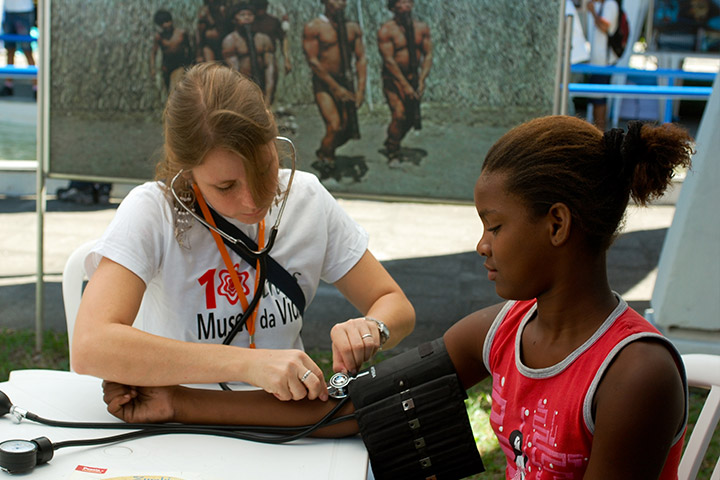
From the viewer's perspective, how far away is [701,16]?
806 cm

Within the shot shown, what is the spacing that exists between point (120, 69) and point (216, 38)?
1.36 ft

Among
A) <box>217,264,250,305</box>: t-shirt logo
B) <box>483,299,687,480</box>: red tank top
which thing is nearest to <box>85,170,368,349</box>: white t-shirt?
<box>217,264,250,305</box>: t-shirt logo

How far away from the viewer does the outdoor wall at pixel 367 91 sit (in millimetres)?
2895

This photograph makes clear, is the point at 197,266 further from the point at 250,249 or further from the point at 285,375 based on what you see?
the point at 285,375

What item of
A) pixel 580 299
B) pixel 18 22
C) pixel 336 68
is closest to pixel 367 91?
pixel 336 68

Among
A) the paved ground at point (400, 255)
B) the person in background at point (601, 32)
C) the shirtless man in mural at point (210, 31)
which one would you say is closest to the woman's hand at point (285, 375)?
the shirtless man in mural at point (210, 31)

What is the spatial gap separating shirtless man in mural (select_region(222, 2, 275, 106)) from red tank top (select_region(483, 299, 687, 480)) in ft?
6.47

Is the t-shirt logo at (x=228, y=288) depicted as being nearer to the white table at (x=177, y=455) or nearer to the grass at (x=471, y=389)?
the white table at (x=177, y=455)

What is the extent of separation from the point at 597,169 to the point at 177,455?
2.57 ft

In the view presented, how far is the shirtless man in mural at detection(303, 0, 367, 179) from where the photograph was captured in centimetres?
296

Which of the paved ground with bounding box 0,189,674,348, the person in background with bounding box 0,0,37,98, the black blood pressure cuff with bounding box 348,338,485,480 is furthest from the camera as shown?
the person in background with bounding box 0,0,37,98

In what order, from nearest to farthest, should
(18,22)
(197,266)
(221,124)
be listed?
(221,124) < (197,266) < (18,22)

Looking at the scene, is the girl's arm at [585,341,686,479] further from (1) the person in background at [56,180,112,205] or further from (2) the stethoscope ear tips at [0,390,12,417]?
(1) the person in background at [56,180,112,205]

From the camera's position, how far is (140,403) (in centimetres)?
142
